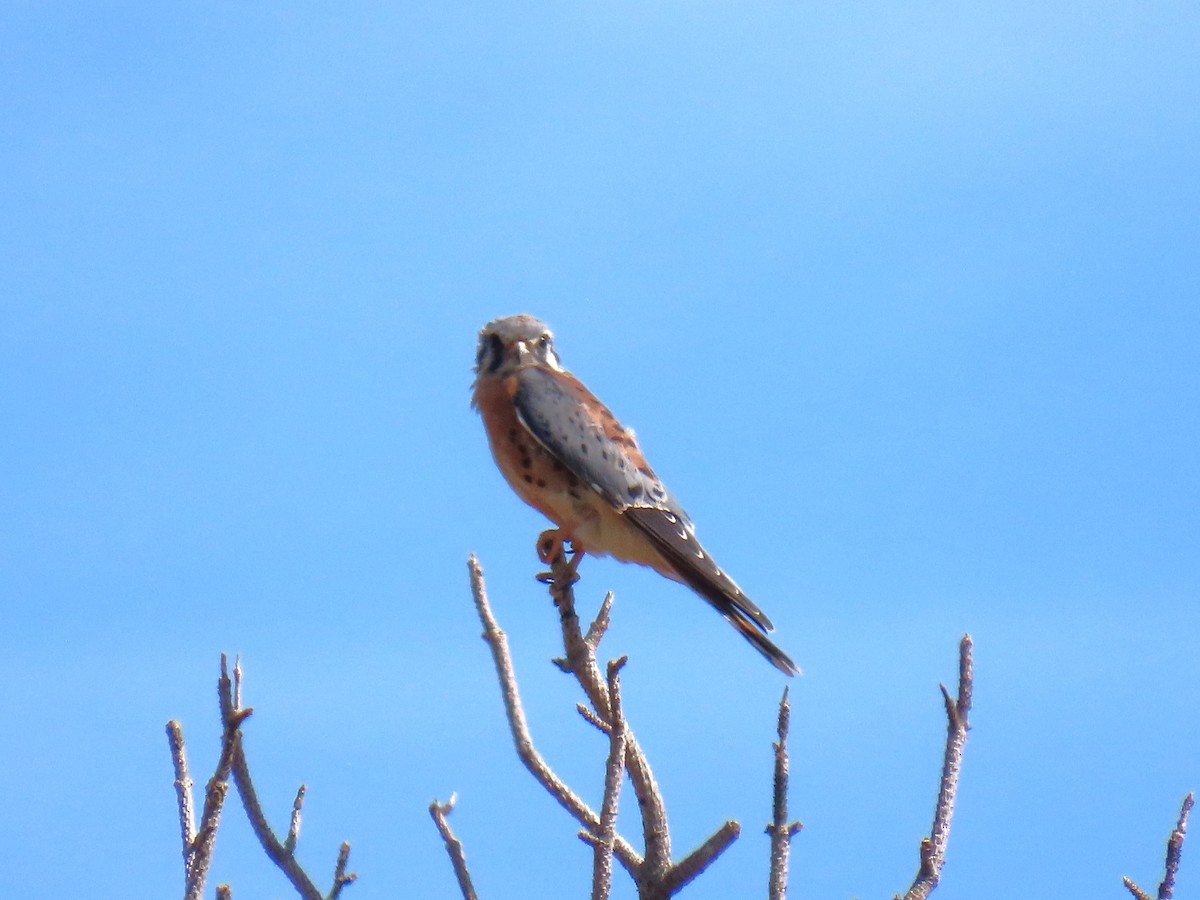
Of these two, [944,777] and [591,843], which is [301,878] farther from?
[944,777]

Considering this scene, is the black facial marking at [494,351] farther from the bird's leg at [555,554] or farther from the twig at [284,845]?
the twig at [284,845]

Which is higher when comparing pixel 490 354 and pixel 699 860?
pixel 490 354

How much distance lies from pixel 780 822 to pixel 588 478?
2.31m

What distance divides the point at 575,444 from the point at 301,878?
7.45 ft

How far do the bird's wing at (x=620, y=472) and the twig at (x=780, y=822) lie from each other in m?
1.75

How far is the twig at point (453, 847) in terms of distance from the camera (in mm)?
2447

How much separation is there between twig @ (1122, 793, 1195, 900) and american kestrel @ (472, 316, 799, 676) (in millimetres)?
1819

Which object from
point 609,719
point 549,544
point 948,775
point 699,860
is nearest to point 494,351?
point 549,544

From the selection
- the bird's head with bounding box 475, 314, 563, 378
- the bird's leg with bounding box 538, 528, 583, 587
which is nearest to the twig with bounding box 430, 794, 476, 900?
the bird's leg with bounding box 538, 528, 583, 587

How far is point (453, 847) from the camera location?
8.28 ft

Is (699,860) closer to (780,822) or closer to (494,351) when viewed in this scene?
(780,822)

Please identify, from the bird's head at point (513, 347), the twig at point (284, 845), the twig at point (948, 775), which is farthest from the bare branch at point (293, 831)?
the bird's head at point (513, 347)

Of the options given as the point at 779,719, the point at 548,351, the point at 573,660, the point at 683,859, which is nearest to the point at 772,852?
the point at 779,719

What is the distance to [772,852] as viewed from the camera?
7.16 ft
